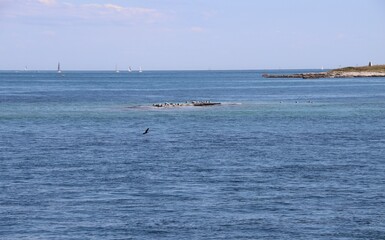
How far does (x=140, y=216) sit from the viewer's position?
35.9 m

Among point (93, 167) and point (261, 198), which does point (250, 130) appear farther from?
point (261, 198)

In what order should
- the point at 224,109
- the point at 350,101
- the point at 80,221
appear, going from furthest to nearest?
the point at 350,101
the point at 224,109
the point at 80,221

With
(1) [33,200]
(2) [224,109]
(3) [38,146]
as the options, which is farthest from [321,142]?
(2) [224,109]

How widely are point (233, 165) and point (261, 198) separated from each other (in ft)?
37.9

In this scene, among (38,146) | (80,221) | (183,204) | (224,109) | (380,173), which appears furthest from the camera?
(224,109)

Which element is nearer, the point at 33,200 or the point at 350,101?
the point at 33,200

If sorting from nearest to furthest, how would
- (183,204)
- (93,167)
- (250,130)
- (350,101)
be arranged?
(183,204) < (93,167) < (250,130) < (350,101)

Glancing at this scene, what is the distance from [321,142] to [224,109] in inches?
1759

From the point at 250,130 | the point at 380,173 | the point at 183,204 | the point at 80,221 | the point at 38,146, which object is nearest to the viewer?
the point at 80,221

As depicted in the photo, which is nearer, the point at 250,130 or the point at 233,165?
the point at 233,165

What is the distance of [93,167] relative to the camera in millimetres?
50781

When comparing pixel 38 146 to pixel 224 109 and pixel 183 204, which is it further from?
pixel 224 109

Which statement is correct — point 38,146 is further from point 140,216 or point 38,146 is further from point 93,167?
point 140,216

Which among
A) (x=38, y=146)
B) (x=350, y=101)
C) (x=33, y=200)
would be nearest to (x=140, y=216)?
(x=33, y=200)
